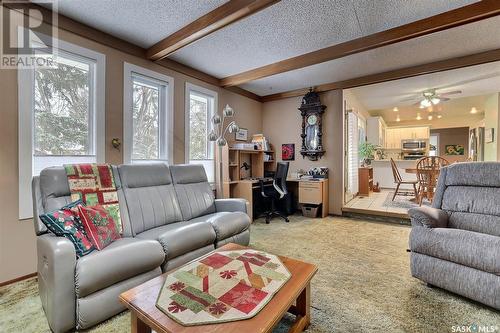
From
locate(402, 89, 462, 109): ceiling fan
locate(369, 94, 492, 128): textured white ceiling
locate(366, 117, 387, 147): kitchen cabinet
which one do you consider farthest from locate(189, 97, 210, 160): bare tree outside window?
locate(369, 94, 492, 128): textured white ceiling

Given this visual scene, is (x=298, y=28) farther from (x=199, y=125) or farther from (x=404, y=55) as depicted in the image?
(x=199, y=125)

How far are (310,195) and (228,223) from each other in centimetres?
234

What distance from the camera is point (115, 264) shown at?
1557 mm

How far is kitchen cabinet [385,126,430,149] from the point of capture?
7.70 metres

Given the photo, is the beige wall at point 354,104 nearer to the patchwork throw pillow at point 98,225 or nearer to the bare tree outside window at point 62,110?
the bare tree outside window at point 62,110

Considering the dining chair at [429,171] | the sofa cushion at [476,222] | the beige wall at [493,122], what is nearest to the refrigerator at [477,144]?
the beige wall at [493,122]

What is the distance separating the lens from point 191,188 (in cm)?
298

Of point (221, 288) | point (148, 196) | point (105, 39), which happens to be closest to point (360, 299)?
point (221, 288)

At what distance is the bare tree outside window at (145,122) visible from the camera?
3162 mm

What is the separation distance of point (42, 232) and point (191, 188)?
150 cm

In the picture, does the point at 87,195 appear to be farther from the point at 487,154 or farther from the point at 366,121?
the point at 487,154

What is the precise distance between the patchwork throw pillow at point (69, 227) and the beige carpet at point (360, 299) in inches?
20.6

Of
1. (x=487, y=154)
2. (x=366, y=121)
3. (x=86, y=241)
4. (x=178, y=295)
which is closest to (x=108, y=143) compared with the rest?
(x=86, y=241)

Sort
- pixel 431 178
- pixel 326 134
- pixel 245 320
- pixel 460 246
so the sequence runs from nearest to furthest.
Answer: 1. pixel 245 320
2. pixel 460 246
3. pixel 431 178
4. pixel 326 134
